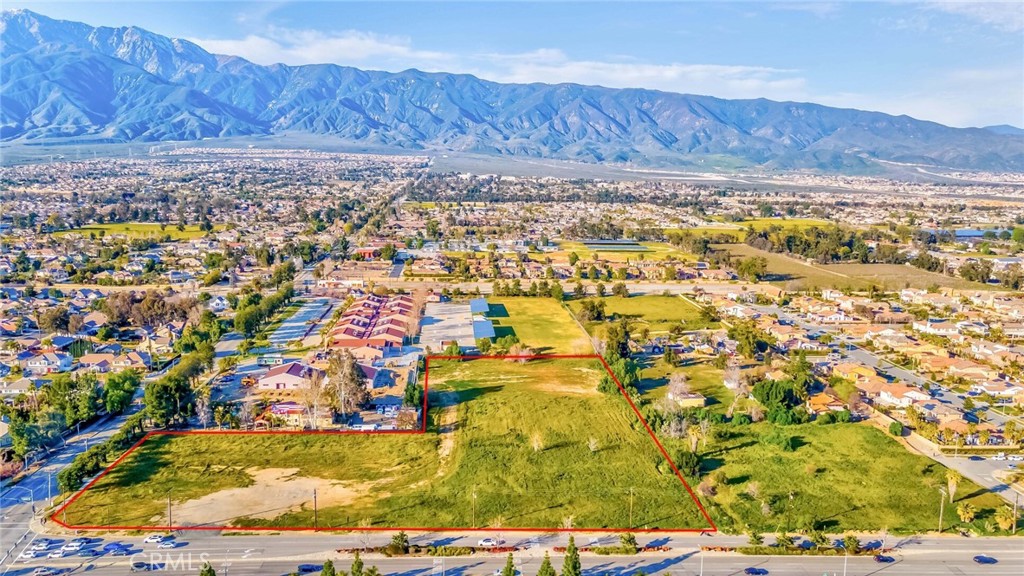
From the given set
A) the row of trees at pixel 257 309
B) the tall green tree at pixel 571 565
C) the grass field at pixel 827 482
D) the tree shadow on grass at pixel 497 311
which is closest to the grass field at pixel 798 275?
the tree shadow on grass at pixel 497 311

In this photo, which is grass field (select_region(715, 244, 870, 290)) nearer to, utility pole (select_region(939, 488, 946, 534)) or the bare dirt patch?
utility pole (select_region(939, 488, 946, 534))

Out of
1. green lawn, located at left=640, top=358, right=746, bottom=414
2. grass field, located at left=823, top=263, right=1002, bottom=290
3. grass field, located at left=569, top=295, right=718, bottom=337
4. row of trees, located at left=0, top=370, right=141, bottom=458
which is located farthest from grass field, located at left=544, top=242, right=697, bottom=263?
row of trees, located at left=0, top=370, right=141, bottom=458

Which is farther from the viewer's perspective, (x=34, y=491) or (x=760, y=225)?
(x=760, y=225)

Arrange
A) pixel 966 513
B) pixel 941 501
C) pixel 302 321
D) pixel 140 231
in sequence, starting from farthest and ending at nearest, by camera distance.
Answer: pixel 140 231 < pixel 302 321 < pixel 941 501 < pixel 966 513

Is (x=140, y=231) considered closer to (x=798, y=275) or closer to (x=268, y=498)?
(x=268, y=498)

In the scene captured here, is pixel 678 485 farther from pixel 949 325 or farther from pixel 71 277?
pixel 71 277

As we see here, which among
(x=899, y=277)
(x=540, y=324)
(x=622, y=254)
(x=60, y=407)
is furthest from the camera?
(x=622, y=254)

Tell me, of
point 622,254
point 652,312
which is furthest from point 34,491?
point 622,254

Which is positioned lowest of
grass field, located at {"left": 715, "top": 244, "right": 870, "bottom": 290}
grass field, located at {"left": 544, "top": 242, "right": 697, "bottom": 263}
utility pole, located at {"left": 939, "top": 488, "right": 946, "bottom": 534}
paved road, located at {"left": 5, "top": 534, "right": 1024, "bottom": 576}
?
paved road, located at {"left": 5, "top": 534, "right": 1024, "bottom": 576}
